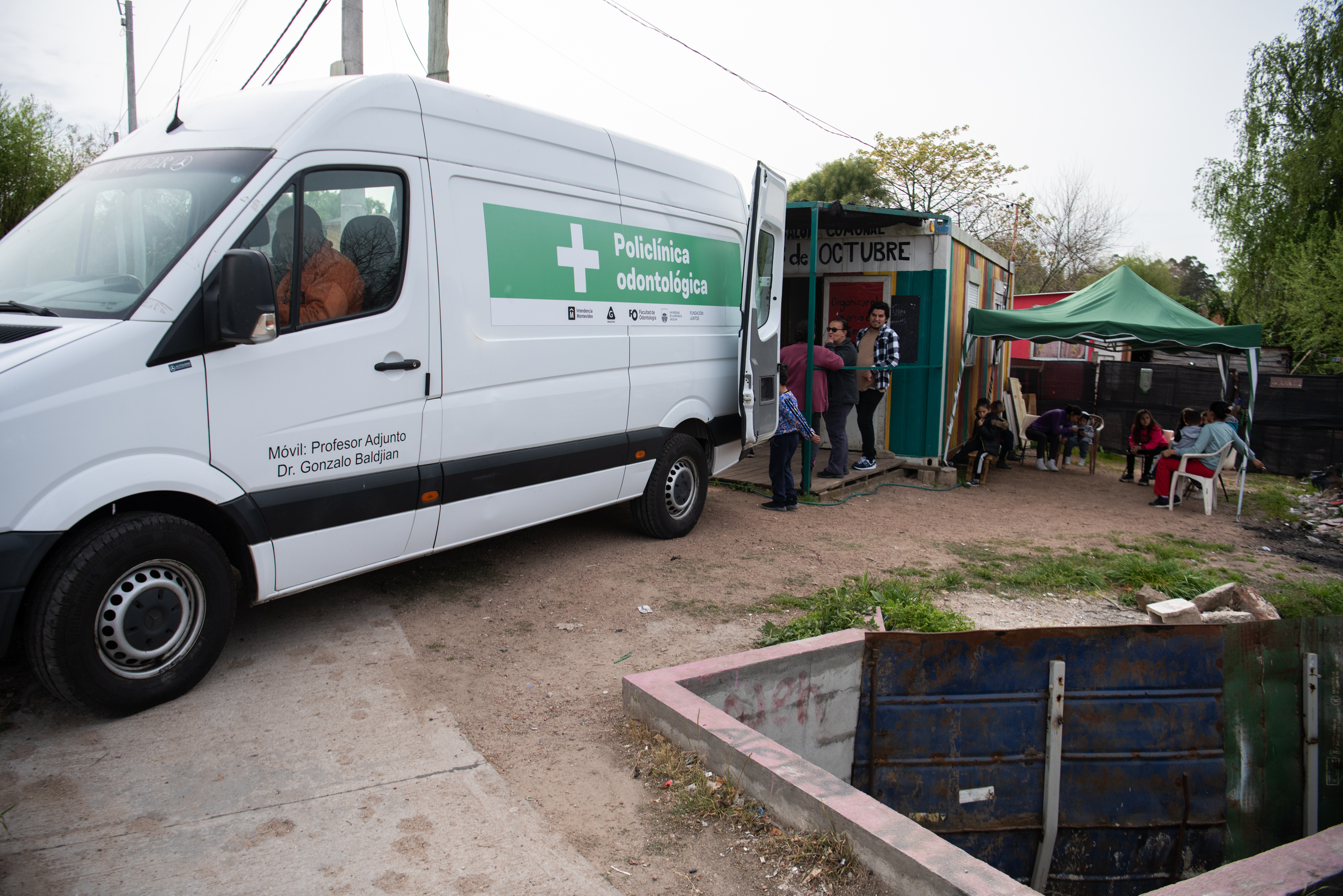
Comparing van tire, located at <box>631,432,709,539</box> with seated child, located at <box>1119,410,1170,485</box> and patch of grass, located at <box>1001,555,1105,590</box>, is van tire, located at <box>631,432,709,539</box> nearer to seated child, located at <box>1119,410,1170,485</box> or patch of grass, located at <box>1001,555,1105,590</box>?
patch of grass, located at <box>1001,555,1105,590</box>

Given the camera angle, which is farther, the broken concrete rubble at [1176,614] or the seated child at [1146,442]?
the seated child at [1146,442]

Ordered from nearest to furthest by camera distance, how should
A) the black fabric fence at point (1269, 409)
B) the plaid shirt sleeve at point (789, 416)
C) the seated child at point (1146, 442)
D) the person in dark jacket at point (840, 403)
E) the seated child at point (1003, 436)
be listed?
the plaid shirt sleeve at point (789, 416), the person in dark jacket at point (840, 403), the seated child at point (1003, 436), the seated child at point (1146, 442), the black fabric fence at point (1269, 409)

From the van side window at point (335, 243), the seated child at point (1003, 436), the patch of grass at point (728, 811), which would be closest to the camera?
the patch of grass at point (728, 811)

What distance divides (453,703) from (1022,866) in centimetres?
389

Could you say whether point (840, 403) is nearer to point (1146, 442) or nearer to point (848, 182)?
point (1146, 442)

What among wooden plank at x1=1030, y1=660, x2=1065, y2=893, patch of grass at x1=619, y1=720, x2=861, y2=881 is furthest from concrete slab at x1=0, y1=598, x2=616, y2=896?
wooden plank at x1=1030, y1=660, x2=1065, y2=893

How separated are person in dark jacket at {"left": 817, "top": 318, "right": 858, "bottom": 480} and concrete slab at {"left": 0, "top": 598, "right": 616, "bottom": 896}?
256 inches

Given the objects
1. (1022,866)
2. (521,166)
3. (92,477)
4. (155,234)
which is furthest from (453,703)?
(1022,866)

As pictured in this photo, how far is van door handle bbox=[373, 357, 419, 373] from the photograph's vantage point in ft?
13.8

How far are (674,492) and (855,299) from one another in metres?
5.73

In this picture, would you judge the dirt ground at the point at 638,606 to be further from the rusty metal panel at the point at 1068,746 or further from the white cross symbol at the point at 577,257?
the white cross symbol at the point at 577,257

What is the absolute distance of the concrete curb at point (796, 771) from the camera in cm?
256

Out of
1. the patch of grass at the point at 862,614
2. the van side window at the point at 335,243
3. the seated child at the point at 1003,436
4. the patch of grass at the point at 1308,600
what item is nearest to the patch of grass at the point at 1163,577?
the patch of grass at the point at 1308,600

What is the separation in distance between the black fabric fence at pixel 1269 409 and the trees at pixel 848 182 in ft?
53.8
